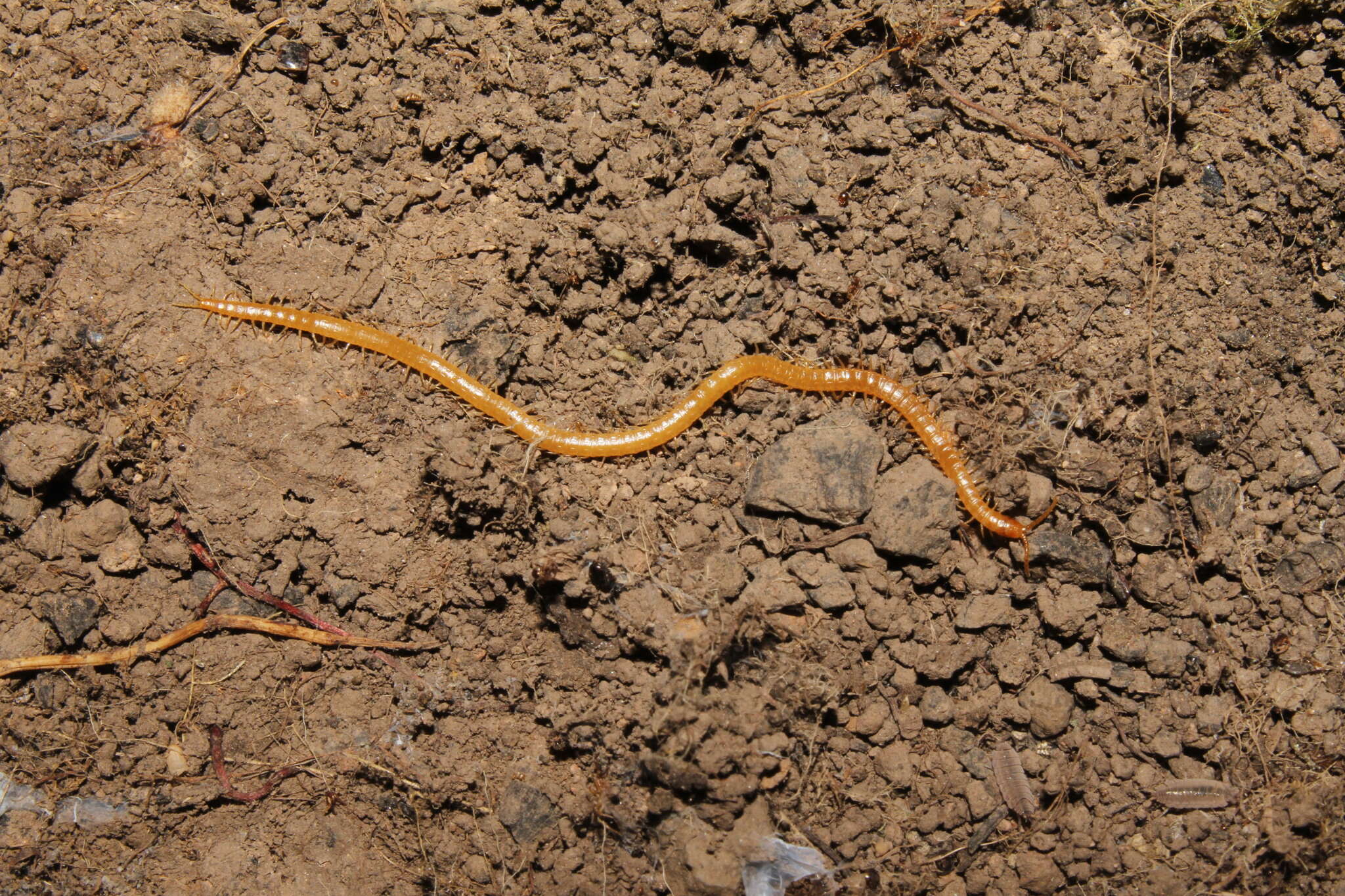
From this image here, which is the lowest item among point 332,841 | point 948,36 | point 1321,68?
point 332,841

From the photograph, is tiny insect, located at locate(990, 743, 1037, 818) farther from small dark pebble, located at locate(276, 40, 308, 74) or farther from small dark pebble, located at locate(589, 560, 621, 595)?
small dark pebble, located at locate(276, 40, 308, 74)

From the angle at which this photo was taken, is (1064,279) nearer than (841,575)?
No

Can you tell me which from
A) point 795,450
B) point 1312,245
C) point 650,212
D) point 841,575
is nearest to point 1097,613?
A: point 841,575

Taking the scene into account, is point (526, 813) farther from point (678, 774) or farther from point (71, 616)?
point (71, 616)

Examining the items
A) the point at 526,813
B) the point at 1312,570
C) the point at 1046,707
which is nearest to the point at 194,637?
the point at 526,813

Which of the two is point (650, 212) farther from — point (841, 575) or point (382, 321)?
point (841, 575)

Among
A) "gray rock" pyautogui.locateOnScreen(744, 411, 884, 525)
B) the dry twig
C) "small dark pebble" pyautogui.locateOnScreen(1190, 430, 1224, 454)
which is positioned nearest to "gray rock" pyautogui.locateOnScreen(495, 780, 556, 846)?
the dry twig

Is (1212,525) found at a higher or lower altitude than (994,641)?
higher

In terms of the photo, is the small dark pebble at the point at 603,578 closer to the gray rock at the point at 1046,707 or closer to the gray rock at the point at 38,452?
the gray rock at the point at 1046,707
